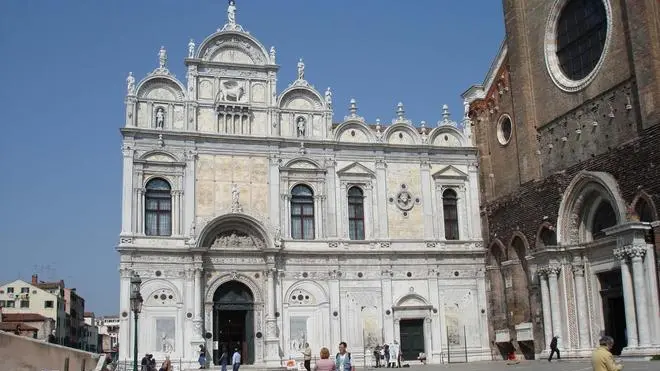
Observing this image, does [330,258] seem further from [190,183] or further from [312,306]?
[190,183]

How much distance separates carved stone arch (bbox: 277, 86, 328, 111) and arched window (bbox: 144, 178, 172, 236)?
618 centimetres

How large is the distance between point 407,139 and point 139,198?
12.0 meters

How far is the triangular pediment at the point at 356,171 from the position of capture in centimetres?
3466

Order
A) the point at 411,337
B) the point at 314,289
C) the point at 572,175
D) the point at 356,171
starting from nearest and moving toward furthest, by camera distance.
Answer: the point at 572,175
the point at 314,289
the point at 411,337
the point at 356,171

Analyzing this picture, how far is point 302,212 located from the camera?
34094 millimetres

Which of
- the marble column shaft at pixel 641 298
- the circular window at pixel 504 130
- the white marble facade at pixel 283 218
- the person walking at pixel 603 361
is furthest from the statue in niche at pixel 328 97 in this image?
the person walking at pixel 603 361

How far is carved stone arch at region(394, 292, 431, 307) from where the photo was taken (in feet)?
112

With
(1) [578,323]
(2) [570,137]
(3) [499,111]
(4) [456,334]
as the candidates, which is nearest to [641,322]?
(1) [578,323]

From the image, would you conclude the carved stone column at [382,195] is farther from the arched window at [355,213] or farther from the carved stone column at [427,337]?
the carved stone column at [427,337]

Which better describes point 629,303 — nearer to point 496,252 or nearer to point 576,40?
point 496,252

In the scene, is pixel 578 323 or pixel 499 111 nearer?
pixel 578 323

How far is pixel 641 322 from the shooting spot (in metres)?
25.0

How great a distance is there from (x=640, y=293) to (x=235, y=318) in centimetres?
1549

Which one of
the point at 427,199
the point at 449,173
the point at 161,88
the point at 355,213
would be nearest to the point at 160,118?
the point at 161,88
